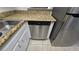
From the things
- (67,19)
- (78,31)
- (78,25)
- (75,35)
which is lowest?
(75,35)

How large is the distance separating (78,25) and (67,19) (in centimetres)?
24

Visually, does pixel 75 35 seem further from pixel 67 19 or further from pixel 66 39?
pixel 67 19

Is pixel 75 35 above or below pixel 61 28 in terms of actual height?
below

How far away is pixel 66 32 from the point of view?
6.02ft

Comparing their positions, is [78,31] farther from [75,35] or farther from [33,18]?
[33,18]
